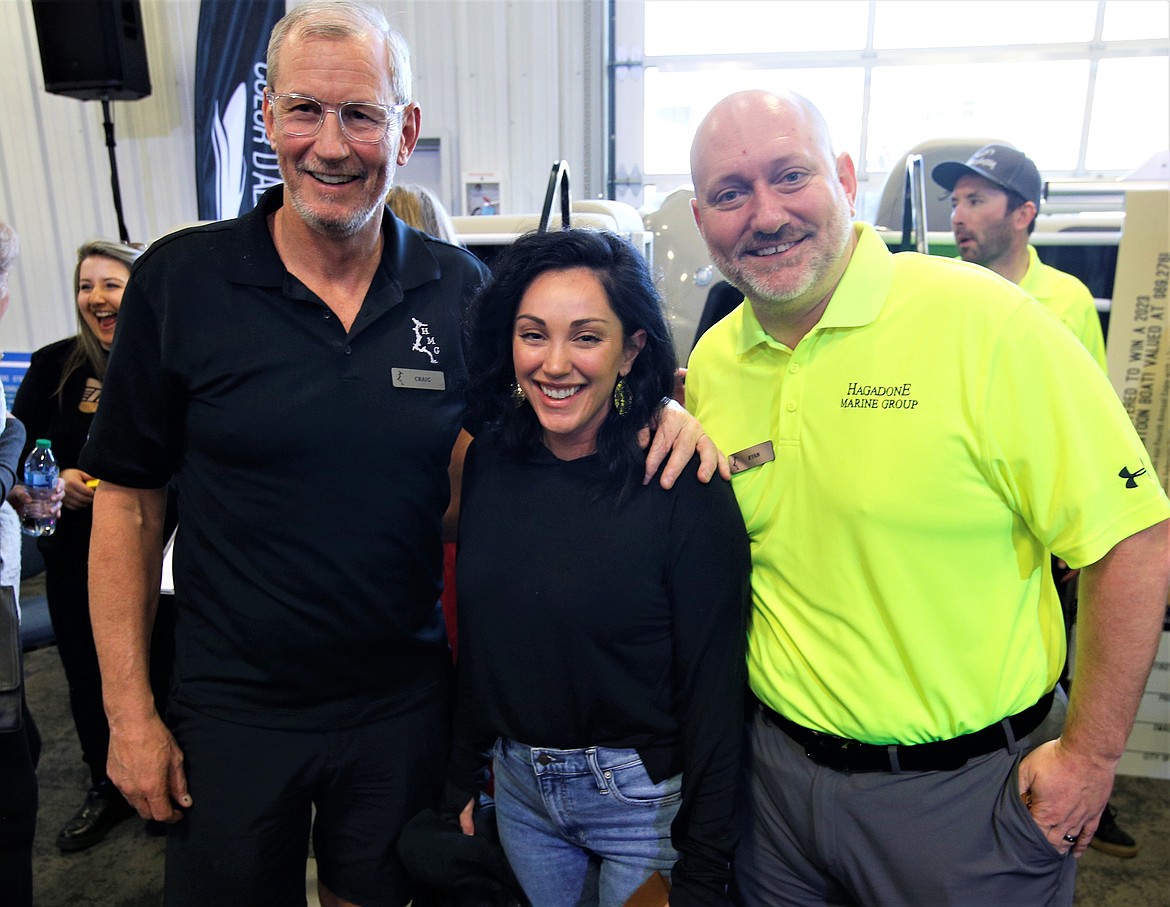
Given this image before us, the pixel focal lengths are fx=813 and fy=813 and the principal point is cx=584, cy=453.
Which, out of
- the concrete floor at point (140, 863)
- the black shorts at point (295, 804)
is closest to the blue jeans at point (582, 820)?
the black shorts at point (295, 804)

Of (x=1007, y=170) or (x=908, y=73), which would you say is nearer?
(x=1007, y=170)

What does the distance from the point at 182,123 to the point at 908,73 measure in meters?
5.98

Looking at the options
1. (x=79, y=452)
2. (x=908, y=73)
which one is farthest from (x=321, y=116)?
(x=908, y=73)

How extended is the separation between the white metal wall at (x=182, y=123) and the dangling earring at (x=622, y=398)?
563cm

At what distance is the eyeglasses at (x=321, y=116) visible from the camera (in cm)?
133

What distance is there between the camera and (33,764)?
1.70 meters

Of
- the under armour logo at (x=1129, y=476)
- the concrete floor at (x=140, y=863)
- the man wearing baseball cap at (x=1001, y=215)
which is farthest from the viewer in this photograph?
the man wearing baseball cap at (x=1001, y=215)

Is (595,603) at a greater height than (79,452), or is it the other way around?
(595,603)

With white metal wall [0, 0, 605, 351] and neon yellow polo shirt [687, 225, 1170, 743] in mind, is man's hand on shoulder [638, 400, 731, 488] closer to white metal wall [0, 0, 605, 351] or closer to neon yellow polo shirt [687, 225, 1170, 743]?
neon yellow polo shirt [687, 225, 1170, 743]

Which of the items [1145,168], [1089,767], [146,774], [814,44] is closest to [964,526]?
[1089,767]

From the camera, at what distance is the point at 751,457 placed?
136 cm

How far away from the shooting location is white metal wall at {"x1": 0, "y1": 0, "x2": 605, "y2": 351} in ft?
21.4

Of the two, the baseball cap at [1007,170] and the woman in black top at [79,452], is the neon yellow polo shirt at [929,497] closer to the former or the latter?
the baseball cap at [1007,170]

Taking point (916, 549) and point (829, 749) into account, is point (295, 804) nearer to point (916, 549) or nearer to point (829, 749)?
point (829, 749)
